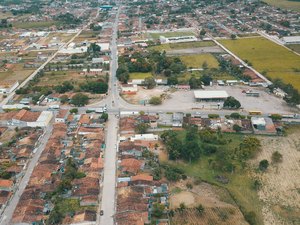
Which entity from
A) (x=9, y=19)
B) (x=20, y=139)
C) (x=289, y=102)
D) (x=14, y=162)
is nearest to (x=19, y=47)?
(x=9, y=19)

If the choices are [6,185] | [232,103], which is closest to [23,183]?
[6,185]

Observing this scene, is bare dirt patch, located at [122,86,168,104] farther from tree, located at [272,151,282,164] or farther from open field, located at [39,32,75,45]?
open field, located at [39,32,75,45]

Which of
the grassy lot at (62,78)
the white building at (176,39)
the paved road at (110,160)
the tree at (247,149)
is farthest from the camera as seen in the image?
the white building at (176,39)

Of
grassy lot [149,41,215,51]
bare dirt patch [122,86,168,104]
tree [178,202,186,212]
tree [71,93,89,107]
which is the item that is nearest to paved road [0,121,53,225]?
tree [71,93,89,107]

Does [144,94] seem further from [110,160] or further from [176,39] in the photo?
[176,39]

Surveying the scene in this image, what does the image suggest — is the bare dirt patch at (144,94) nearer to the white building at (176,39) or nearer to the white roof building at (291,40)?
the white building at (176,39)

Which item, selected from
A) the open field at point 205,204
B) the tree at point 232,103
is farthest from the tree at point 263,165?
the tree at point 232,103

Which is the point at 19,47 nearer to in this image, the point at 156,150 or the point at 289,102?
the point at 156,150
